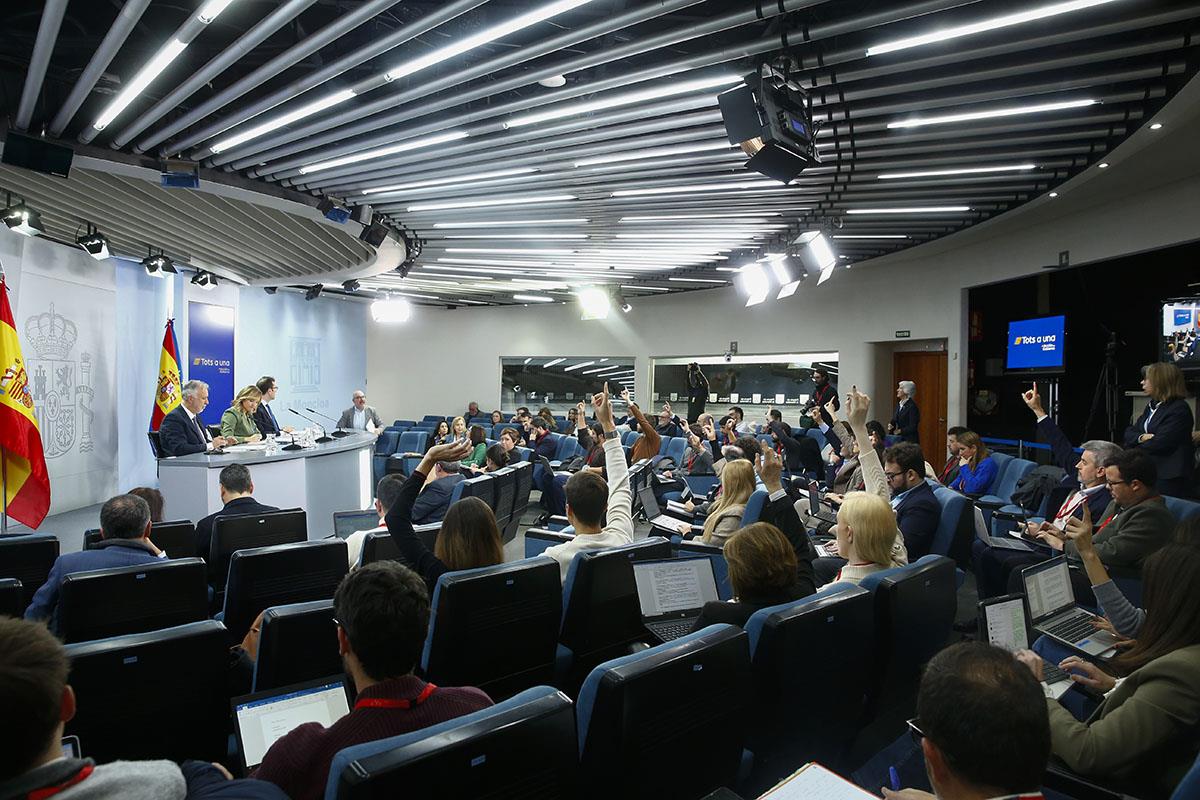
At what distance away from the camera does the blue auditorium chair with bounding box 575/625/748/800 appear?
5.48 ft

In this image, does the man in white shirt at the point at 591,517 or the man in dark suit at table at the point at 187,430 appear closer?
the man in white shirt at the point at 591,517

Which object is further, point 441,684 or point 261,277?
point 261,277

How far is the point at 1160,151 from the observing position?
5816 millimetres

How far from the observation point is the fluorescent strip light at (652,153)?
550 cm

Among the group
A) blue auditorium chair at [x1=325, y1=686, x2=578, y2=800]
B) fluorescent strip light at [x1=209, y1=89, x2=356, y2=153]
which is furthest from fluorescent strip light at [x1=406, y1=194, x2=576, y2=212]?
blue auditorium chair at [x1=325, y1=686, x2=578, y2=800]

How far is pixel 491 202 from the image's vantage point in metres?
7.34

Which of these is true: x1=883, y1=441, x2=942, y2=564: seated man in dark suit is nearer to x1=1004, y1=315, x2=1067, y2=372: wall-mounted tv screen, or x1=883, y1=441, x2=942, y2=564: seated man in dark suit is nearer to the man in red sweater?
the man in red sweater

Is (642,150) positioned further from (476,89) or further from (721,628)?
(721,628)

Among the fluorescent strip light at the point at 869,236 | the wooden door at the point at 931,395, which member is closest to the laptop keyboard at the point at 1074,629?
the fluorescent strip light at the point at 869,236

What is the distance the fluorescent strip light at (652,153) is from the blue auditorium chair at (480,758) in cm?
488

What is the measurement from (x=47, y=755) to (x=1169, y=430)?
6.44 m

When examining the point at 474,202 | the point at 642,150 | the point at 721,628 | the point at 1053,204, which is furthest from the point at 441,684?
the point at 1053,204

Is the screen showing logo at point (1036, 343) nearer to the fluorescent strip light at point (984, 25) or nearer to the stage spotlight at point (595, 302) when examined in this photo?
the fluorescent strip light at point (984, 25)

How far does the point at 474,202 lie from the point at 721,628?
632 centimetres
